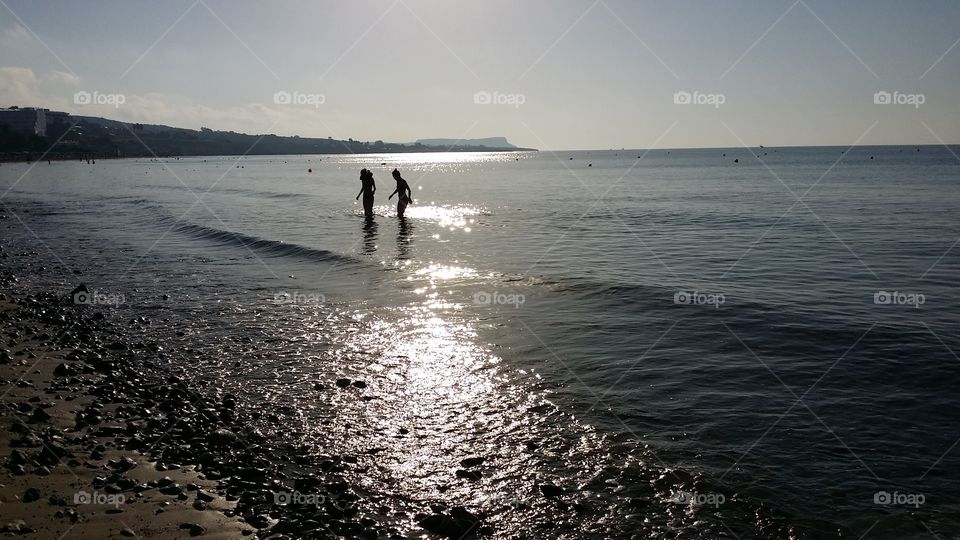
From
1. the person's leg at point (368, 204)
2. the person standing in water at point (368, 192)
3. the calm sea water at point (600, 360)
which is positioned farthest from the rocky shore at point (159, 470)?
the person's leg at point (368, 204)

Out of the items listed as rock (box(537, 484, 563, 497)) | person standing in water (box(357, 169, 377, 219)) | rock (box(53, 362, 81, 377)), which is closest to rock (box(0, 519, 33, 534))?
rock (box(537, 484, 563, 497))

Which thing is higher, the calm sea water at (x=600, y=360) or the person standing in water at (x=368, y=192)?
the person standing in water at (x=368, y=192)

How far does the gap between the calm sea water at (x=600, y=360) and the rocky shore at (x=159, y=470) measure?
1.66 ft

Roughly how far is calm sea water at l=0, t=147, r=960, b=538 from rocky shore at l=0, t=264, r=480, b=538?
50 centimetres

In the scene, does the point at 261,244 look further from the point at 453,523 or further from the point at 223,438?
the point at 453,523

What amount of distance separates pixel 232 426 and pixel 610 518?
Result: 5360 millimetres

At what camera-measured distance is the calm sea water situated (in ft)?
23.3

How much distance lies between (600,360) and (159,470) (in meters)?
7.77

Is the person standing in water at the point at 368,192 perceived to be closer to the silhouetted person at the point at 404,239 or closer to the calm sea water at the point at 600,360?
the silhouetted person at the point at 404,239

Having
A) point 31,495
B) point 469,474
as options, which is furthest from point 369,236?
point 31,495

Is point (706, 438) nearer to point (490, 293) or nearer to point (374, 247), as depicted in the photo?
point (490, 293)

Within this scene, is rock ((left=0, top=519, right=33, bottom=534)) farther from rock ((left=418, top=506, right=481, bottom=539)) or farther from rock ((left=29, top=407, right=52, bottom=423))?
rock ((left=418, top=506, right=481, bottom=539))

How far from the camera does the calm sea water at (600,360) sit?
710cm

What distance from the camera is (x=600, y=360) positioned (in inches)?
465
